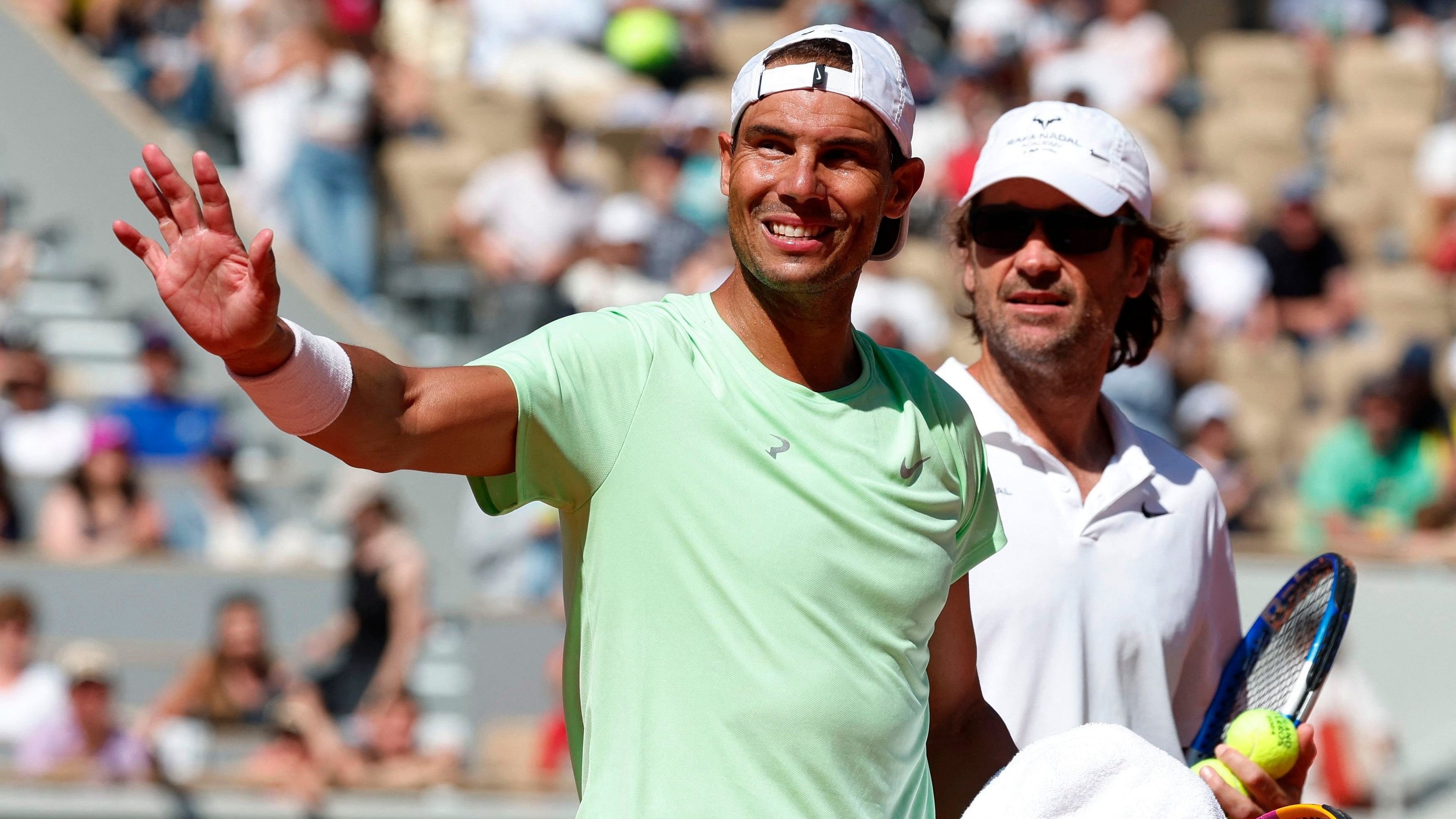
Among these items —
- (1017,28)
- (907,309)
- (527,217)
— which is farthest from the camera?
(1017,28)

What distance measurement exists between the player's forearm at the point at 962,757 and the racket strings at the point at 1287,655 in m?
0.63

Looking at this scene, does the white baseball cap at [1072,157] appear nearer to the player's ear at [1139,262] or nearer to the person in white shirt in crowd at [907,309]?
the player's ear at [1139,262]

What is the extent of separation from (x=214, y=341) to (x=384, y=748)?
20.0ft

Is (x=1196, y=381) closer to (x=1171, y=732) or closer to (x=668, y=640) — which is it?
(x=1171, y=732)

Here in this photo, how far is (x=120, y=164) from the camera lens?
11977 mm

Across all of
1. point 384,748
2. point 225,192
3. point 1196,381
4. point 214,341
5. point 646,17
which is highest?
point 646,17

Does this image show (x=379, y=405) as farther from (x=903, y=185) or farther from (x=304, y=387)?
(x=903, y=185)

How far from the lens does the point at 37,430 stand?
9625 mm

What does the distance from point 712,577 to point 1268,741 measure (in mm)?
1232

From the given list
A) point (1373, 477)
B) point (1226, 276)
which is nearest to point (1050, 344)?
point (1373, 477)

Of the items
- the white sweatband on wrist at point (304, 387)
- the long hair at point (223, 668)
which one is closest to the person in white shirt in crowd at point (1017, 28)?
the long hair at point (223, 668)

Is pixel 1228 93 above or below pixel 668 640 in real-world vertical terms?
above

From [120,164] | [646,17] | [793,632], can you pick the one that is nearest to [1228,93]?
[646,17]

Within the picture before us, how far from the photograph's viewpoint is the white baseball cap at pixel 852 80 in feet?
8.71
